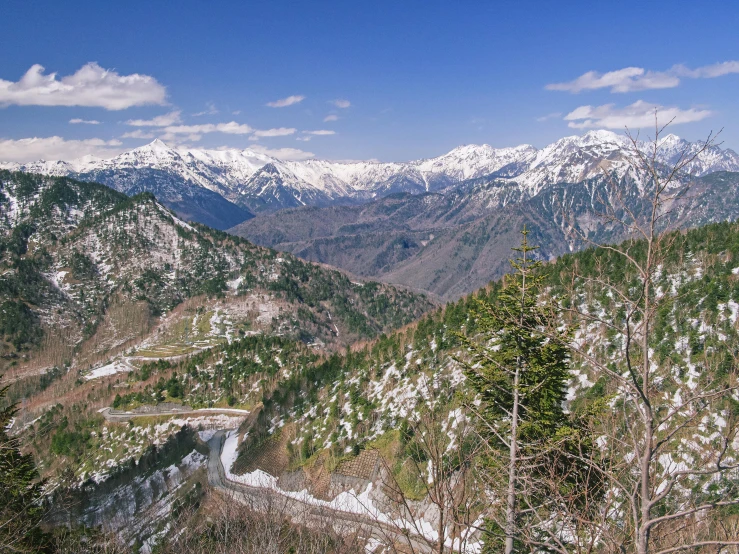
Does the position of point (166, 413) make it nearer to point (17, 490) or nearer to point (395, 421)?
point (395, 421)

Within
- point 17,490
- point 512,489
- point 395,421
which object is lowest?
point 395,421

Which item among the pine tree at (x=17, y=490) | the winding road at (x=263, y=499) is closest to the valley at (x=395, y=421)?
the winding road at (x=263, y=499)

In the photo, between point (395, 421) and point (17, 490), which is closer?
point (17, 490)

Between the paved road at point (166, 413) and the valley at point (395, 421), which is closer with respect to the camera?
the valley at point (395, 421)

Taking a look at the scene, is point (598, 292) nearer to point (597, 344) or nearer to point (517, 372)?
point (597, 344)

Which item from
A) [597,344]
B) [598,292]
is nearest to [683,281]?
[598,292]

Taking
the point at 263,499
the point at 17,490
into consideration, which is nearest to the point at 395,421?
the point at 263,499

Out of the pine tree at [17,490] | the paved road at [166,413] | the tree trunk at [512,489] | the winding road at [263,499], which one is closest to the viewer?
the tree trunk at [512,489]

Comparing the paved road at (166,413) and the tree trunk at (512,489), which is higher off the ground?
the tree trunk at (512,489)

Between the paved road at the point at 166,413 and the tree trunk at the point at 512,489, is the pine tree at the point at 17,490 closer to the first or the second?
the tree trunk at the point at 512,489

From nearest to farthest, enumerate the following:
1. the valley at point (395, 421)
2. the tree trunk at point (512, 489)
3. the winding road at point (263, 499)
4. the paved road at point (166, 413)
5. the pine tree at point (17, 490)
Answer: the tree trunk at point (512, 489), the valley at point (395, 421), the pine tree at point (17, 490), the winding road at point (263, 499), the paved road at point (166, 413)

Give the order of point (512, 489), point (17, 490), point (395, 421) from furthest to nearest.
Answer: point (395, 421) → point (17, 490) → point (512, 489)
